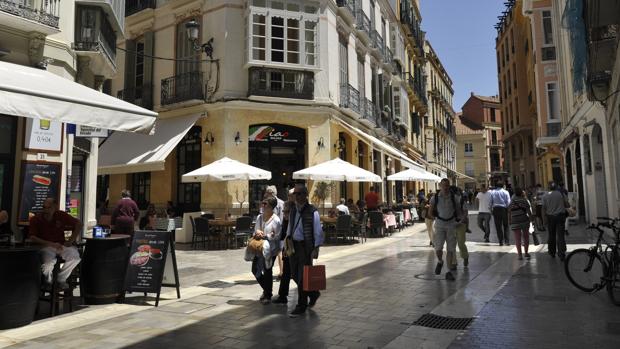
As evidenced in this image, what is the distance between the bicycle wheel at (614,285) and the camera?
5914 millimetres

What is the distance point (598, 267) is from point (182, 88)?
593 inches

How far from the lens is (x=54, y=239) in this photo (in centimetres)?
621

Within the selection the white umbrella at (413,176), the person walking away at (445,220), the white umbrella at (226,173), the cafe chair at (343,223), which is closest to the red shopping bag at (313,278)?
the person walking away at (445,220)

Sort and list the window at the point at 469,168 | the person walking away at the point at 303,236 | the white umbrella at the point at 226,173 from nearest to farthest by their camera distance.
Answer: the person walking away at the point at 303,236 → the white umbrella at the point at 226,173 → the window at the point at 469,168

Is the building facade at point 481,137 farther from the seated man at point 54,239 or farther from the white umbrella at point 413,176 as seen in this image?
the seated man at point 54,239

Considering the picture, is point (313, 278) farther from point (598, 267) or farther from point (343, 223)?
point (343, 223)

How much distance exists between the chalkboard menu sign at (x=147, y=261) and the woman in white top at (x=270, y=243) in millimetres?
1364

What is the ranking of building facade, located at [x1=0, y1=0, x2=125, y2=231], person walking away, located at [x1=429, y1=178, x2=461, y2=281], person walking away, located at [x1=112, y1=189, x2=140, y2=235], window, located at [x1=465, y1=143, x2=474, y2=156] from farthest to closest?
window, located at [x1=465, y1=143, x2=474, y2=156] → person walking away, located at [x1=112, y1=189, x2=140, y2=235] → building facade, located at [x1=0, y1=0, x2=125, y2=231] → person walking away, located at [x1=429, y1=178, x2=461, y2=281]

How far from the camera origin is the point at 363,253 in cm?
1183

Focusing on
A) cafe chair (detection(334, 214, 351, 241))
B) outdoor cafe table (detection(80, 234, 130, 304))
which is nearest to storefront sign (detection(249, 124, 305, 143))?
cafe chair (detection(334, 214, 351, 241))

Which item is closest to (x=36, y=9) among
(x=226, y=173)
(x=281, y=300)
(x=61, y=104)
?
(x=61, y=104)

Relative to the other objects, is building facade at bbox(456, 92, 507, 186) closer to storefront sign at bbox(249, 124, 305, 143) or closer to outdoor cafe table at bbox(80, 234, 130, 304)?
storefront sign at bbox(249, 124, 305, 143)

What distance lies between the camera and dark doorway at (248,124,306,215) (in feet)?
55.6

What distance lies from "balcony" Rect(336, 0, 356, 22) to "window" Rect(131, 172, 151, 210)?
10774 mm
